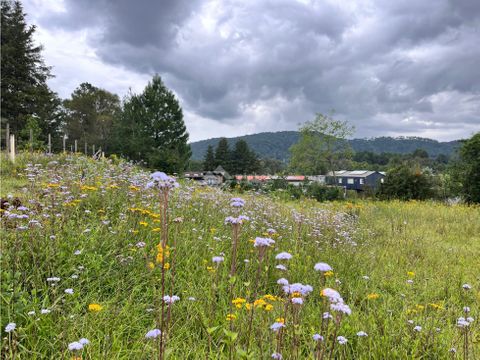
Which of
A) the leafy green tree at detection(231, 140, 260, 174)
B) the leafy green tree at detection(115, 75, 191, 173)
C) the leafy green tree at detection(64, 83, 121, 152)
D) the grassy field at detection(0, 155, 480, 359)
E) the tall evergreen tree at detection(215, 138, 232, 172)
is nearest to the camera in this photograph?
the grassy field at detection(0, 155, 480, 359)

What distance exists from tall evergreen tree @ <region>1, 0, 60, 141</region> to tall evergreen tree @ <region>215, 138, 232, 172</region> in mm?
46131

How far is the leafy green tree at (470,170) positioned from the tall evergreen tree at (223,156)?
58.2 metres

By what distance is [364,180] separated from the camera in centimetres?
8400

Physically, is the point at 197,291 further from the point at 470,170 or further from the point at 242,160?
the point at 242,160

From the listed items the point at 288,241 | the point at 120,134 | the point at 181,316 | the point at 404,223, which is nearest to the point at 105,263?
the point at 181,316

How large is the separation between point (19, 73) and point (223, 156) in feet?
164

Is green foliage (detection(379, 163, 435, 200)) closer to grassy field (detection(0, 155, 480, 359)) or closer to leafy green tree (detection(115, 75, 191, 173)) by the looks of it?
grassy field (detection(0, 155, 480, 359))

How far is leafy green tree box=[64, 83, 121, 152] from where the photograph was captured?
1827 inches

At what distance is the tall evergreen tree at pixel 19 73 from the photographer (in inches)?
1184

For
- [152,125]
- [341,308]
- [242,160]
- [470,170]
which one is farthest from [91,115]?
[341,308]

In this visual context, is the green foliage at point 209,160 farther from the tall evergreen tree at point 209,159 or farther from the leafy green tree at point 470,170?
the leafy green tree at point 470,170

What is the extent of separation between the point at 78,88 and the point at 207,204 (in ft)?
181

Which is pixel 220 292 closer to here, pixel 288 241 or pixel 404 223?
pixel 288 241

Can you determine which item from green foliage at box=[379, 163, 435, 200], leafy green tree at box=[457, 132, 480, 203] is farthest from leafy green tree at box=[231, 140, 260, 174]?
green foliage at box=[379, 163, 435, 200]
